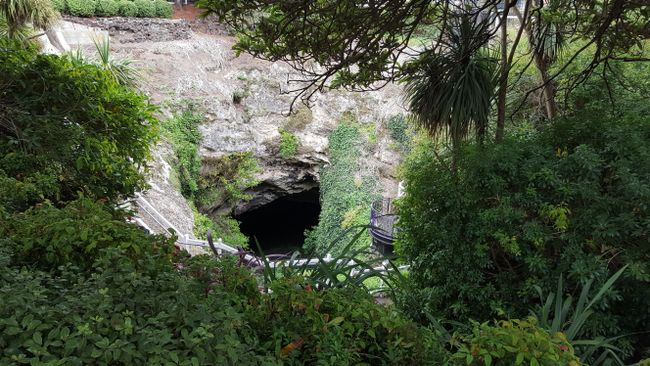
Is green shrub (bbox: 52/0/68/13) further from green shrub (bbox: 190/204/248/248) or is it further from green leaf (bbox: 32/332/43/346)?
green leaf (bbox: 32/332/43/346)

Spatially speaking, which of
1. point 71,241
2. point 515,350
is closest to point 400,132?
point 71,241

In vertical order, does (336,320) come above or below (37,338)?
below

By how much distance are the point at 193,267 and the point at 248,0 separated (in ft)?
5.22

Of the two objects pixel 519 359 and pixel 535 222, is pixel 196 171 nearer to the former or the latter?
pixel 535 222

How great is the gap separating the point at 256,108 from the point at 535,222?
1207 cm

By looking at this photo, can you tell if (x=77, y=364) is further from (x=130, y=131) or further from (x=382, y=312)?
(x=130, y=131)

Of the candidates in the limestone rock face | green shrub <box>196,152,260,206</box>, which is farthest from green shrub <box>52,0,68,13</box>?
green shrub <box>196,152,260,206</box>

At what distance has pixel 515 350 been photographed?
157 cm

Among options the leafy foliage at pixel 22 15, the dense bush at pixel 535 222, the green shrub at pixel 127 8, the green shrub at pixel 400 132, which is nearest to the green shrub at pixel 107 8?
the green shrub at pixel 127 8

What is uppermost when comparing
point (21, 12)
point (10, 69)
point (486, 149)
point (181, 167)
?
point (21, 12)

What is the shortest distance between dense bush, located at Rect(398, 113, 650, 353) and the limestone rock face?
10578 millimetres

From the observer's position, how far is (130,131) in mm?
4133

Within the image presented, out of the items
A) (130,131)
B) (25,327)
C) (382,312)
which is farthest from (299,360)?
(130,131)

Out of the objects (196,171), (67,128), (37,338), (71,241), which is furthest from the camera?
(196,171)
